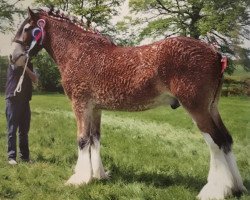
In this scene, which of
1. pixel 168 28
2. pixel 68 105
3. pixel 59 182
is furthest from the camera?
pixel 68 105

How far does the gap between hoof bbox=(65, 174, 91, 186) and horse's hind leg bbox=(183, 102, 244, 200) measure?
28.5 inches

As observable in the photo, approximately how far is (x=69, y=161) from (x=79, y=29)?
0.86 meters

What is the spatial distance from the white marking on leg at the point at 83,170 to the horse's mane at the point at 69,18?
717mm

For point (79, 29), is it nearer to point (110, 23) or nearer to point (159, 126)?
point (110, 23)

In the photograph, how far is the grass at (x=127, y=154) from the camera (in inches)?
116

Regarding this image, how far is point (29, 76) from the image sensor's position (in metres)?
3.20

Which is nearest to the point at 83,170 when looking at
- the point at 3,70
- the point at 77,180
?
the point at 77,180

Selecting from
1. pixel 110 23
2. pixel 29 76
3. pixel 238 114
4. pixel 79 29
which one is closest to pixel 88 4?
pixel 110 23

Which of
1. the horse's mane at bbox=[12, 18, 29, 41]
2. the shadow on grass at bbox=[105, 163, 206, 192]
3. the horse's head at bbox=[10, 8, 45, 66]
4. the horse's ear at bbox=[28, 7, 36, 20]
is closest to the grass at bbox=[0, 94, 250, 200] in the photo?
the shadow on grass at bbox=[105, 163, 206, 192]

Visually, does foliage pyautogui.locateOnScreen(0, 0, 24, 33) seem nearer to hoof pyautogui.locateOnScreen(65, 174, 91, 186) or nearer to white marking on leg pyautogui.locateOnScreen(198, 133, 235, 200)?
hoof pyautogui.locateOnScreen(65, 174, 91, 186)

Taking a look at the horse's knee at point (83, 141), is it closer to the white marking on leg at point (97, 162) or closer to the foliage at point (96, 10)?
the white marking on leg at point (97, 162)

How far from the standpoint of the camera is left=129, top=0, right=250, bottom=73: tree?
2.72 metres

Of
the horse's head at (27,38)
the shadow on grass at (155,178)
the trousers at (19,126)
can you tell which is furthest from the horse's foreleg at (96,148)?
the horse's head at (27,38)

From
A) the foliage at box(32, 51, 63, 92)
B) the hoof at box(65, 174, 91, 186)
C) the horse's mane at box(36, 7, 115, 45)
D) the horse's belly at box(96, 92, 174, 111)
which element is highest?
the horse's mane at box(36, 7, 115, 45)
